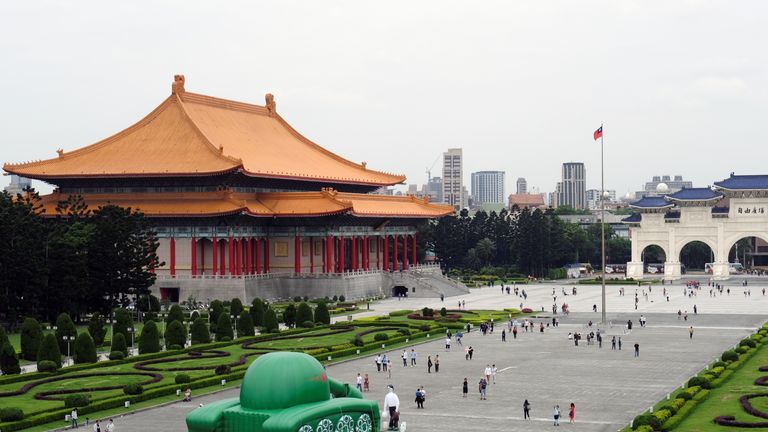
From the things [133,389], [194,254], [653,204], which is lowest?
[133,389]

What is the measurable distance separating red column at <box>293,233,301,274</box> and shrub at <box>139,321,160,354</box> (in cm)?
3935

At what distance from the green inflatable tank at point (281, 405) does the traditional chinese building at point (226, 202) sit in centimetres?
6563

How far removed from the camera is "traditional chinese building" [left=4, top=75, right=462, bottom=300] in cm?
9231

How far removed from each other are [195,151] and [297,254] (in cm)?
1247

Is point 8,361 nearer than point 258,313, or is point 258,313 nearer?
point 8,361

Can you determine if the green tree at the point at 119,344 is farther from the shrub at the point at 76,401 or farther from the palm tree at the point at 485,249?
the palm tree at the point at 485,249

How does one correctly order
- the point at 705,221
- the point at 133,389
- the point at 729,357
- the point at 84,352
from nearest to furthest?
the point at 133,389 < the point at 729,357 < the point at 84,352 < the point at 705,221

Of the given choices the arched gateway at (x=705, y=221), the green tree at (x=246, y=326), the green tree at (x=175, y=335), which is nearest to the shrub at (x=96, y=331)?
the green tree at (x=175, y=335)

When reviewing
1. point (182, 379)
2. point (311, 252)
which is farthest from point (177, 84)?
point (182, 379)

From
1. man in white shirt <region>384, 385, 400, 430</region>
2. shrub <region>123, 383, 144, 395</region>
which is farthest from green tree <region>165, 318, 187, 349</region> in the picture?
man in white shirt <region>384, 385, 400, 430</region>

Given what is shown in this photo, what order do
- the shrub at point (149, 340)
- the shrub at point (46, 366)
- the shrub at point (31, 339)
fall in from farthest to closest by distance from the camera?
the shrub at point (149, 340), the shrub at point (31, 339), the shrub at point (46, 366)

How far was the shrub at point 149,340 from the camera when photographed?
5828cm

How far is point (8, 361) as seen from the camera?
50.5 meters

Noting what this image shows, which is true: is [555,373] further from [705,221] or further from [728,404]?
[705,221]
